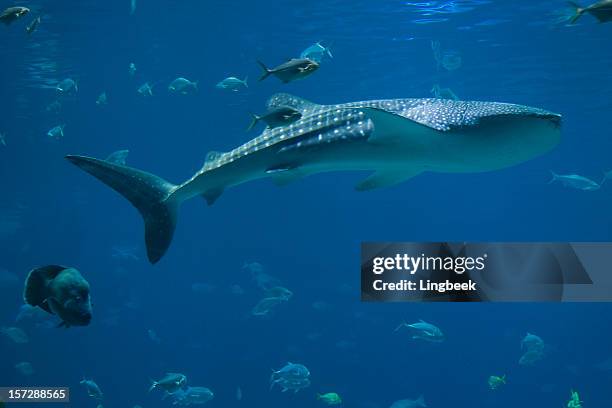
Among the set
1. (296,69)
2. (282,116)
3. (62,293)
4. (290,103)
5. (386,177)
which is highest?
(296,69)

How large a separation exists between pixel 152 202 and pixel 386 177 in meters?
2.07

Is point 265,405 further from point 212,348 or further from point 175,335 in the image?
point 175,335

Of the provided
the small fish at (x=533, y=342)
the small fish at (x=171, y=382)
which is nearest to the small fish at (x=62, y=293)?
the small fish at (x=171, y=382)

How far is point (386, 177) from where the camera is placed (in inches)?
203

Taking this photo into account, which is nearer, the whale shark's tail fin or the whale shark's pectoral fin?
the whale shark's tail fin

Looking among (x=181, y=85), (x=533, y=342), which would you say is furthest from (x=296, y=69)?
(x=533, y=342)

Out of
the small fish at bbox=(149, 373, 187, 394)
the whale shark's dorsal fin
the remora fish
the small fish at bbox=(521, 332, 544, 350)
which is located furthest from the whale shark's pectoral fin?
the small fish at bbox=(521, 332, 544, 350)

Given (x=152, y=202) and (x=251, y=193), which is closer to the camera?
(x=152, y=202)

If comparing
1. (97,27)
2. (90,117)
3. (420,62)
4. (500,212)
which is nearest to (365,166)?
(97,27)

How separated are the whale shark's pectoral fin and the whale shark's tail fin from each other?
176 centimetres

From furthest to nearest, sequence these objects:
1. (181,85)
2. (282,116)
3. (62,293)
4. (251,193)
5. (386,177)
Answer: (251,193) < (181,85) < (386,177) < (282,116) < (62,293)

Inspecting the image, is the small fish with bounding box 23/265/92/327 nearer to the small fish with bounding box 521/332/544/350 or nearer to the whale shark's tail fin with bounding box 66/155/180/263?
the whale shark's tail fin with bounding box 66/155/180/263

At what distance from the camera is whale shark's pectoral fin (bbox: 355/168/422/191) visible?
5.05m

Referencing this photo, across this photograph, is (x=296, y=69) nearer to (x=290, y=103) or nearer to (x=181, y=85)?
(x=290, y=103)
